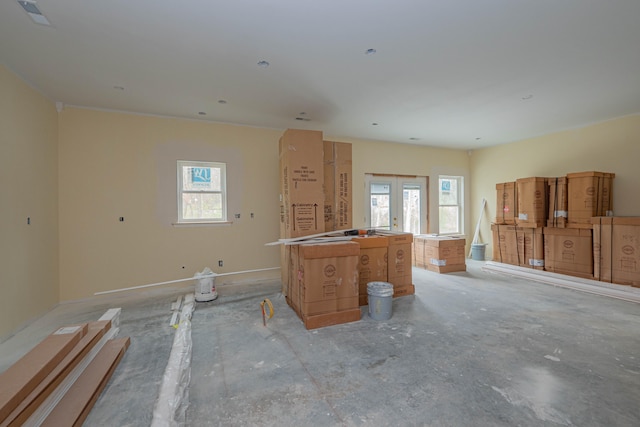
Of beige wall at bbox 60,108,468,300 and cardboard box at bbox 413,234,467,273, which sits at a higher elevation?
beige wall at bbox 60,108,468,300

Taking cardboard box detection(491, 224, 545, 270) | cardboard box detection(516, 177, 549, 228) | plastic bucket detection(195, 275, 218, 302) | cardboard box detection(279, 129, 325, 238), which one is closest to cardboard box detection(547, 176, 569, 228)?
cardboard box detection(516, 177, 549, 228)

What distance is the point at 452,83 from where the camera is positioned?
3244 mm

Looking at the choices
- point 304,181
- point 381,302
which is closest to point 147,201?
point 304,181

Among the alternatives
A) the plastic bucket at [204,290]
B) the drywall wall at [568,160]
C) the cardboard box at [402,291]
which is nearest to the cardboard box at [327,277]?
the cardboard box at [402,291]

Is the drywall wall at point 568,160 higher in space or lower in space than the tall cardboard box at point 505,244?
higher

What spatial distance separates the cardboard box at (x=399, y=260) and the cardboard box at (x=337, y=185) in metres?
0.72

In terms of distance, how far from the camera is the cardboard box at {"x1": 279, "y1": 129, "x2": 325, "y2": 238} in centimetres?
346

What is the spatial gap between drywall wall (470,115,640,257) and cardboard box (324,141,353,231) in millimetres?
4474

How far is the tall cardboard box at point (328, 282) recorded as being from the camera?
297cm

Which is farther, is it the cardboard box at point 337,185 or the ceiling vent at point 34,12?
the cardboard box at point 337,185

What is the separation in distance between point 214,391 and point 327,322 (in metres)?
1.35

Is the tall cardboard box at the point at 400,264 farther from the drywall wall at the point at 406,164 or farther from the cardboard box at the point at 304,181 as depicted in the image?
the drywall wall at the point at 406,164

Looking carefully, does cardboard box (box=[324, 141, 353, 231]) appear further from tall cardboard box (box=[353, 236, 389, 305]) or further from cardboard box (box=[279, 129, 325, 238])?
tall cardboard box (box=[353, 236, 389, 305])

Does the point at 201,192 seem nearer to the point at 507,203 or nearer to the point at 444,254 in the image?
the point at 444,254
